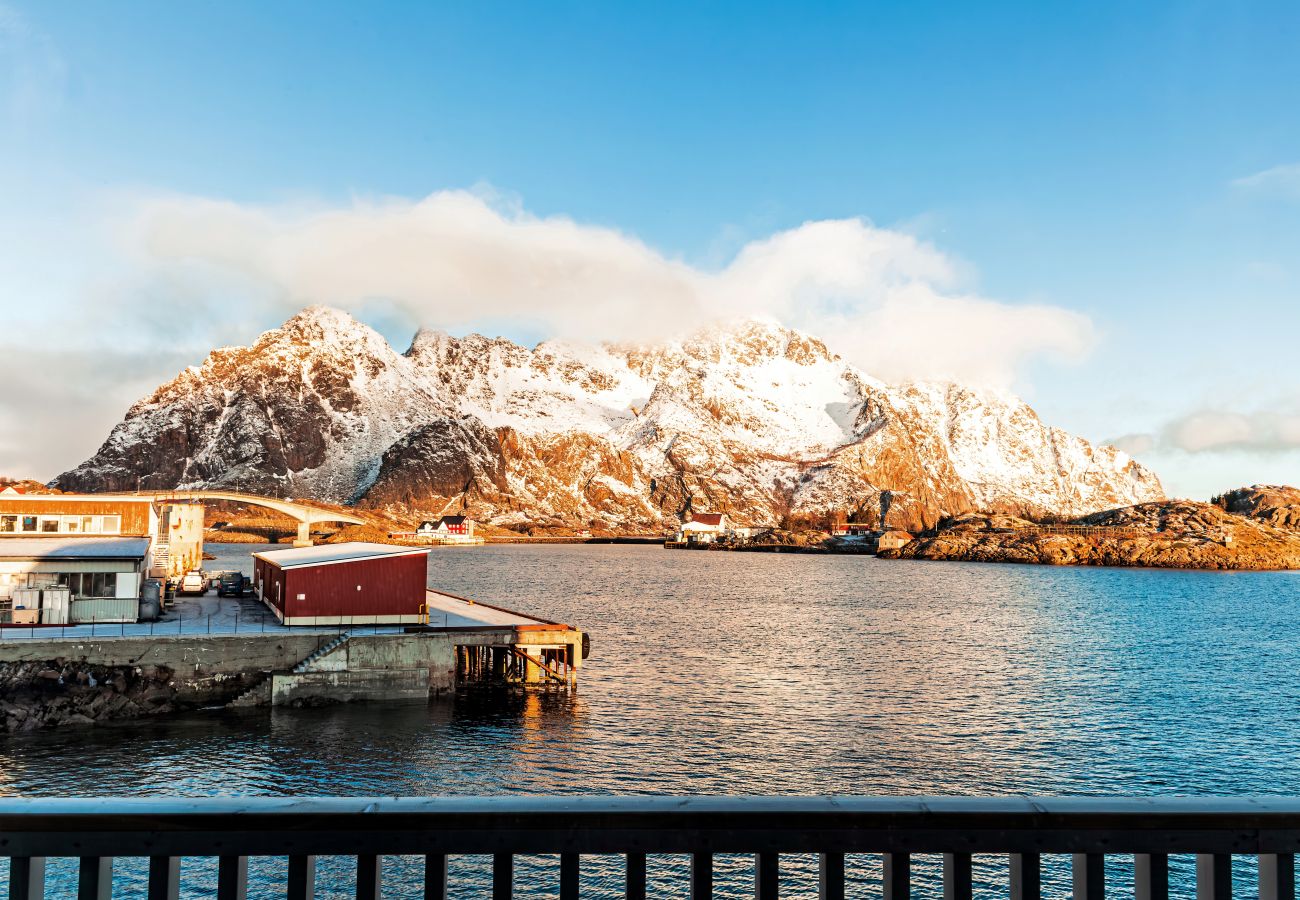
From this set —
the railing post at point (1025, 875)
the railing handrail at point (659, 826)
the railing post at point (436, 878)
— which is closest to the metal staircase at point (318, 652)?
the railing handrail at point (659, 826)

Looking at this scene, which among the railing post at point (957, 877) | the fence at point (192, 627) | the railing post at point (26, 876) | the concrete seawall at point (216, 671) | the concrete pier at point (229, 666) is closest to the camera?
the railing post at point (26, 876)

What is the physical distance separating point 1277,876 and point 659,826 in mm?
3155

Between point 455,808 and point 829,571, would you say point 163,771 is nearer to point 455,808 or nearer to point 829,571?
point 455,808

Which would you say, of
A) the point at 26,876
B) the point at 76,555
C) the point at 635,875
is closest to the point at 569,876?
the point at 635,875

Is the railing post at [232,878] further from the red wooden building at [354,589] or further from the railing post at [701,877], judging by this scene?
the red wooden building at [354,589]

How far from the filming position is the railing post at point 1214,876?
4.67 meters

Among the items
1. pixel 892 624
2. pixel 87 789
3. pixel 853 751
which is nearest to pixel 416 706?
pixel 87 789

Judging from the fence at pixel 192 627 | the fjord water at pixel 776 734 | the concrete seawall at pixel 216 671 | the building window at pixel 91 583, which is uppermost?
the building window at pixel 91 583

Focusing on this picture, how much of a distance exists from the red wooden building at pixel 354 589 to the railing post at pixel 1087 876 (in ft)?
157

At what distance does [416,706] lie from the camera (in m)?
44.4

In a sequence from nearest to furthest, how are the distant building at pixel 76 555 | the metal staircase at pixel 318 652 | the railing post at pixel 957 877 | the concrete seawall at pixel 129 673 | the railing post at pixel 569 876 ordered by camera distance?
the railing post at pixel 569 876
the railing post at pixel 957 877
the concrete seawall at pixel 129 673
the metal staircase at pixel 318 652
the distant building at pixel 76 555

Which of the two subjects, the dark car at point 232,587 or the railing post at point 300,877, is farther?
the dark car at point 232,587

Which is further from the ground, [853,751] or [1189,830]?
[1189,830]

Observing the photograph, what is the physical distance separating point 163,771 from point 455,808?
3384 cm
